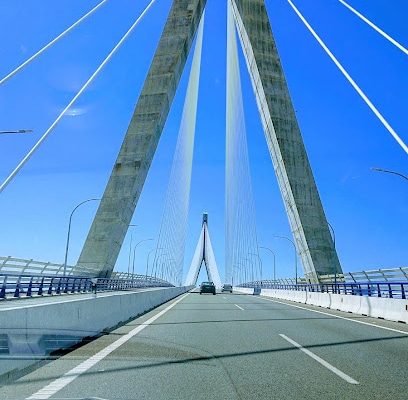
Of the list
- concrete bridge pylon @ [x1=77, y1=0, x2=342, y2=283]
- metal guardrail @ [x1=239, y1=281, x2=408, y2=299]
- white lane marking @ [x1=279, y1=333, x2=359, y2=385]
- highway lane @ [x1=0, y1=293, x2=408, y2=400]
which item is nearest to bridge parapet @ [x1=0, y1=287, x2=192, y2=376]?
highway lane @ [x1=0, y1=293, x2=408, y2=400]

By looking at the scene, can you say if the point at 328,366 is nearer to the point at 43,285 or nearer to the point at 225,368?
the point at 225,368

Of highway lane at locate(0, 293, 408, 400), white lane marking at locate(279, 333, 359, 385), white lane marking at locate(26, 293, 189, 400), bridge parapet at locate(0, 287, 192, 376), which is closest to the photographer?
white lane marking at locate(26, 293, 189, 400)

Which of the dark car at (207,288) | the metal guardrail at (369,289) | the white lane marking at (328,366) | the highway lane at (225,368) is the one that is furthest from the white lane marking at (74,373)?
the dark car at (207,288)

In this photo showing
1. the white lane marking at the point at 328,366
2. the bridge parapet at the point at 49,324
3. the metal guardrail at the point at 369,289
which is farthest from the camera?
the metal guardrail at the point at 369,289

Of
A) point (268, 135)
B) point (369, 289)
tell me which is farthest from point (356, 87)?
point (268, 135)

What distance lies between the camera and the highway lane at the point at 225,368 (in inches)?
187

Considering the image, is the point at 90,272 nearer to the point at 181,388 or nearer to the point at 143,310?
the point at 143,310

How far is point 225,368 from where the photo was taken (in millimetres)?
6059

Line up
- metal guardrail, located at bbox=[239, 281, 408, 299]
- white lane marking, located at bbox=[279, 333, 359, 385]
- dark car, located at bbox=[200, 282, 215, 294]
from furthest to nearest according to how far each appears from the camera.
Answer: dark car, located at bbox=[200, 282, 215, 294] < metal guardrail, located at bbox=[239, 281, 408, 299] < white lane marking, located at bbox=[279, 333, 359, 385]

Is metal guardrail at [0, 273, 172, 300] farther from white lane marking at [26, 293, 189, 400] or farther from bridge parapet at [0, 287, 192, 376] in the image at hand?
white lane marking at [26, 293, 189, 400]

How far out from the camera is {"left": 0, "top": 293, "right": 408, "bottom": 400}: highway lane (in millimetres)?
→ 4758

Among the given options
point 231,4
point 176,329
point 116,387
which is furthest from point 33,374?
point 231,4

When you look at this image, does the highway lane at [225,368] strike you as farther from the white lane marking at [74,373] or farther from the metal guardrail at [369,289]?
the metal guardrail at [369,289]

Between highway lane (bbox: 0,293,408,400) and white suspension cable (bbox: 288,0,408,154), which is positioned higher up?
white suspension cable (bbox: 288,0,408,154)
